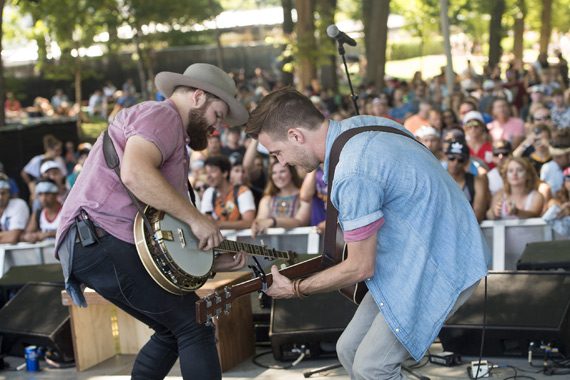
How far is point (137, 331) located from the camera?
620 cm

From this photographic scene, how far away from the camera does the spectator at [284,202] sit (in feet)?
23.8

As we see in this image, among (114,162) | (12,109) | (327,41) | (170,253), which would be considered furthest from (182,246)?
(12,109)

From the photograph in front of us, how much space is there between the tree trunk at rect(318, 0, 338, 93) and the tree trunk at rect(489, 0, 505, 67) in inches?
256

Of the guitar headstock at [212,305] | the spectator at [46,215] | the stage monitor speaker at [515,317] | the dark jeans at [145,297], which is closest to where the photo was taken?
the guitar headstock at [212,305]

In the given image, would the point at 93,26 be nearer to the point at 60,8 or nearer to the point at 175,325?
the point at 60,8

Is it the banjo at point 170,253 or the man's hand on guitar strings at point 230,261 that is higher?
the banjo at point 170,253

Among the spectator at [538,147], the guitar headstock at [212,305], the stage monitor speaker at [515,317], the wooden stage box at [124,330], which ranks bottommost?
the wooden stage box at [124,330]

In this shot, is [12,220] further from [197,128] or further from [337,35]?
[197,128]

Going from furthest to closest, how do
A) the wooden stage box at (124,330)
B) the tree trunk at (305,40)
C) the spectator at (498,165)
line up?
the tree trunk at (305,40), the spectator at (498,165), the wooden stage box at (124,330)

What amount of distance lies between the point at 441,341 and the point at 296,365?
3.43 feet

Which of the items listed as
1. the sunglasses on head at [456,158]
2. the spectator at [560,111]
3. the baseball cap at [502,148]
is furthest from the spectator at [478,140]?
the spectator at [560,111]

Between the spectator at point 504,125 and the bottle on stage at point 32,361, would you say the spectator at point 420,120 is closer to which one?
the spectator at point 504,125

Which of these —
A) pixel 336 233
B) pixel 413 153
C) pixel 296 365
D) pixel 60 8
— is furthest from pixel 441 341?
pixel 60 8

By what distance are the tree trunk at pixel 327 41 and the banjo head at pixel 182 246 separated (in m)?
12.2
